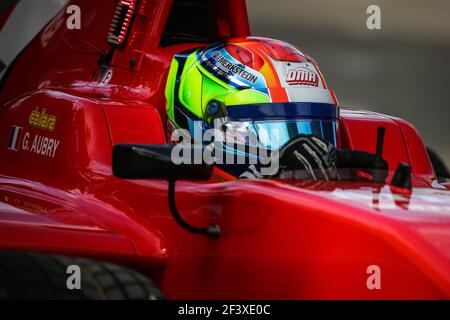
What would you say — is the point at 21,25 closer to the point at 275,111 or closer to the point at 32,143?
the point at 32,143

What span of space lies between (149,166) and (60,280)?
1.48 feet

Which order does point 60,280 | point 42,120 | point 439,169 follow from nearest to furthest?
1. point 60,280
2. point 42,120
3. point 439,169

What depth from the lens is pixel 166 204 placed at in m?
3.69

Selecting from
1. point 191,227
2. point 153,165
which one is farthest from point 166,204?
point 153,165

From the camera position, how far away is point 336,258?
3053 millimetres

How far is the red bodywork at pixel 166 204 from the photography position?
9.95 ft

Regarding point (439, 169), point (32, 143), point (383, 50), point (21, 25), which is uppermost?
point (21, 25)

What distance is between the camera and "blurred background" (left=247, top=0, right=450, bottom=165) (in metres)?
9.77

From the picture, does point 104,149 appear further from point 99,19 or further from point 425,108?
point 425,108

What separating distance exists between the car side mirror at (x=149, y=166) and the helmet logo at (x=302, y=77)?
1123mm

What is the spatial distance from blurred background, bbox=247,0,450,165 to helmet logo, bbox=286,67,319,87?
4.97 meters

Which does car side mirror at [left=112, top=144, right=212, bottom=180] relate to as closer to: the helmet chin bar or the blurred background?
the helmet chin bar

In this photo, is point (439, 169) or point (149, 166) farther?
point (439, 169)

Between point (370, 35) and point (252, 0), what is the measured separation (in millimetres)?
1334
